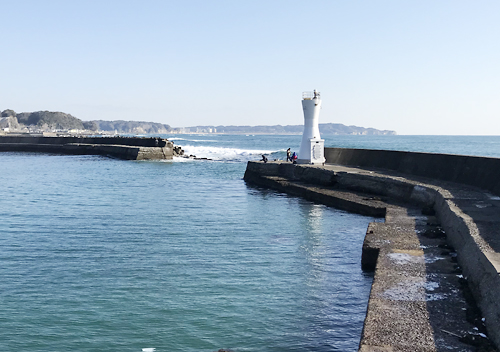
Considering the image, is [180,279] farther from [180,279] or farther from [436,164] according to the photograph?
[436,164]

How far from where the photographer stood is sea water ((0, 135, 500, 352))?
6691 millimetres

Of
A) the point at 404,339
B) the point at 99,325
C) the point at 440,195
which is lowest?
the point at 99,325

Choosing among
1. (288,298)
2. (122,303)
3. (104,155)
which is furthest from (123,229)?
(104,155)

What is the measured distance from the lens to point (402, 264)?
7828mm

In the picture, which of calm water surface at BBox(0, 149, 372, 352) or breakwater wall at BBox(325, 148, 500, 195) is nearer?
calm water surface at BBox(0, 149, 372, 352)

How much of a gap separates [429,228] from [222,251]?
15.3 feet

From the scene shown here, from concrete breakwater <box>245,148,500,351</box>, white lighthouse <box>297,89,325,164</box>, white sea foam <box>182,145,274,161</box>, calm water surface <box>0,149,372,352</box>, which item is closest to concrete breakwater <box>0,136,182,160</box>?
white sea foam <box>182,145,274,161</box>

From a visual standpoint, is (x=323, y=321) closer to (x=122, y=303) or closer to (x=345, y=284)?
(x=345, y=284)

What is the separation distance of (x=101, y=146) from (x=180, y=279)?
171 feet

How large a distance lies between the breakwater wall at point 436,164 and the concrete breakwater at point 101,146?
94.7 ft

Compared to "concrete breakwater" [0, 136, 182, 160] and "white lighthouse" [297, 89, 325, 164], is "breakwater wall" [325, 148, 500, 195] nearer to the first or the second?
"white lighthouse" [297, 89, 325, 164]

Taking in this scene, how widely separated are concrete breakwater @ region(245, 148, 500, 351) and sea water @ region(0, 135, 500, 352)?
0.78 m

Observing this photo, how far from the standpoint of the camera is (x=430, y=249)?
877 centimetres

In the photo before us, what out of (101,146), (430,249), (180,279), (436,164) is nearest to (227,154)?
(101,146)
